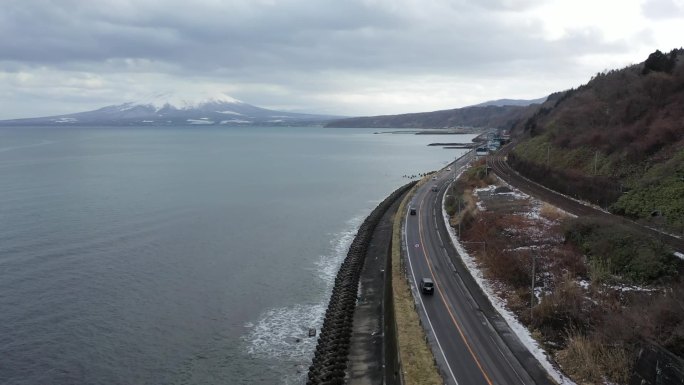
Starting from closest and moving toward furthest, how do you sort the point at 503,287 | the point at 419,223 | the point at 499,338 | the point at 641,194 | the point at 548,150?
1. the point at 499,338
2. the point at 503,287
3. the point at 641,194
4. the point at 419,223
5. the point at 548,150

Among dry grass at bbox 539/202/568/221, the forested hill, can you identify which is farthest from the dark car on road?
the forested hill

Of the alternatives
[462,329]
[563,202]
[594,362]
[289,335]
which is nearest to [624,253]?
[594,362]

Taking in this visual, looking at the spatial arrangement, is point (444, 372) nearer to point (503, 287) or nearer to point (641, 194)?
point (503, 287)

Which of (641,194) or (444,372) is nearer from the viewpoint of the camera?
(444,372)

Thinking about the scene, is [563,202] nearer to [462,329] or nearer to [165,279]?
[462,329]

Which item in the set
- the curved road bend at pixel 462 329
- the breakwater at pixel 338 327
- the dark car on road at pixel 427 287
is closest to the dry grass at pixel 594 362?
the curved road bend at pixel 462 329

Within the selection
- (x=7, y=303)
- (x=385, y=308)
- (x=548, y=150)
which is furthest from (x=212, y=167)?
(x=385, y=308)

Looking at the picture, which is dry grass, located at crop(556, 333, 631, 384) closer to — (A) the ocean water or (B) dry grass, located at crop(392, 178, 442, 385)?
(B) dry grass, located at crop(392, 178, 442, 385)

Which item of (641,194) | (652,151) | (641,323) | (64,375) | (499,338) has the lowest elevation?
(64,375)
